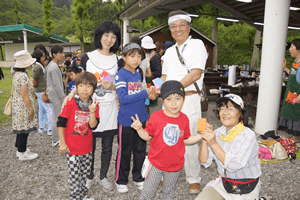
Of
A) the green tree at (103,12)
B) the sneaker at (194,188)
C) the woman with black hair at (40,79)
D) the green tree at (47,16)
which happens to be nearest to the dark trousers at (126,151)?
the sneaker at (194,188)

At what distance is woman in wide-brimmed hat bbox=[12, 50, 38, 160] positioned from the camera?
4024 millimetres

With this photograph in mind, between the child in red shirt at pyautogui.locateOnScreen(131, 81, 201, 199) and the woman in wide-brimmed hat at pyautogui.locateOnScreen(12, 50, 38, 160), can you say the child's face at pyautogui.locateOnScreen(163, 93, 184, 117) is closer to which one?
the child in red shirt at pyautogui.locateOnScreen(131, 81, 201, 199)

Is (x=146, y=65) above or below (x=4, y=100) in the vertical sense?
above

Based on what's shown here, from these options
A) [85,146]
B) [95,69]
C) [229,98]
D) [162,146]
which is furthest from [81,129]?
[229,98]

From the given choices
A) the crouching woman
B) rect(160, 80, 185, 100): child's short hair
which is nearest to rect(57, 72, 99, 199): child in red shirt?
rect(160, 80, 185, 100): child's short hair

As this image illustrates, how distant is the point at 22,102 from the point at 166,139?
3345mm

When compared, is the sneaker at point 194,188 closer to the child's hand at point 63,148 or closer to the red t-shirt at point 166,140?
the red t-shirt at point 166,140

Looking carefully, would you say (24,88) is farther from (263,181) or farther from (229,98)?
(263,181)

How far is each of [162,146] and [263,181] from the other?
242 centimetres

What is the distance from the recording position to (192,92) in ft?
9.95

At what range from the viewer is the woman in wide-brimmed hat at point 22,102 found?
4.02 m

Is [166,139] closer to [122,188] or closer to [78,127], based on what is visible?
[78,127]

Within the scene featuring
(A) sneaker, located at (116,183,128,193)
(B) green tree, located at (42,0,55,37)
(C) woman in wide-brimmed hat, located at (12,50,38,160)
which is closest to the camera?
(A) sneaker, located at (116,183,128,193)

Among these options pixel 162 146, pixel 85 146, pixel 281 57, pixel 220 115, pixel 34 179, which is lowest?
pixel 34 179
